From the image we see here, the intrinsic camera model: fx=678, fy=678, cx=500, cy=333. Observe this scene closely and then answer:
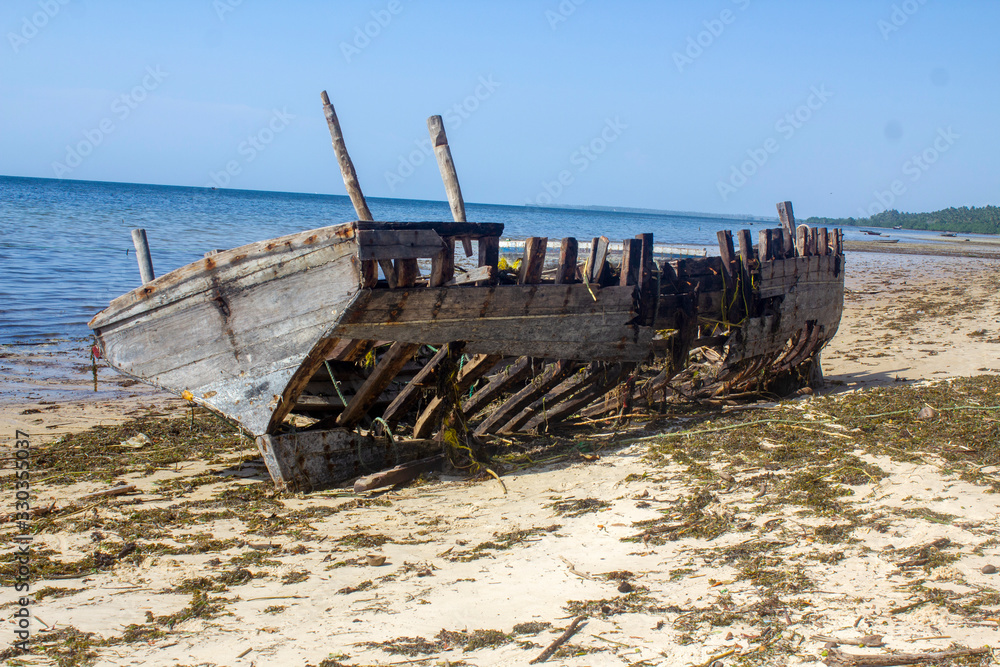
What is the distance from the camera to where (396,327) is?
4.84 metres

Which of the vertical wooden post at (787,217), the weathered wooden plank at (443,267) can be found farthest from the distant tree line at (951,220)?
the weathered wooden plank at (443,267)

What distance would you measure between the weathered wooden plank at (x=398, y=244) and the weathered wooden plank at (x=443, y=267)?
0.34 feet

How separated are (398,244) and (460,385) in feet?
5.02

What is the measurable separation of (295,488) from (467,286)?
2.03 m

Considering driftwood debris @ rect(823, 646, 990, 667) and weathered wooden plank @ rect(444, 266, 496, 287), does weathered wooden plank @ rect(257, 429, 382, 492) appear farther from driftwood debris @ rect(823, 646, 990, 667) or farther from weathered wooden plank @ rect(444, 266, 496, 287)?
driftwood debris @ rect(823, 646, 990, 667)

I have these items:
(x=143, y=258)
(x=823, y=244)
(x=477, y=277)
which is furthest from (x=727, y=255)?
(x=143, y=258)

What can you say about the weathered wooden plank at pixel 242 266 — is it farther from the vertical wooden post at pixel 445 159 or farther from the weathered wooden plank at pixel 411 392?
the vertical wooden post at pixel 445 159

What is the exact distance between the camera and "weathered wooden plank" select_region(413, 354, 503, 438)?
5504mm

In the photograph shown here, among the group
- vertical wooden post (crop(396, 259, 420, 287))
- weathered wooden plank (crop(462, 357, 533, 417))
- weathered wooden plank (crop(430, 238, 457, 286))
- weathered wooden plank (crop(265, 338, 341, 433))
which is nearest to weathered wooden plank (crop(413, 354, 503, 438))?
weathered wooden plank (crop(462, 357, 533, 417))

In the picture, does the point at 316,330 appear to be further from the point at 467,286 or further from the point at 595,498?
the point at 595,498

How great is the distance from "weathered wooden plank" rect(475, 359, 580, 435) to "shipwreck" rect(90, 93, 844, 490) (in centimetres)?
2

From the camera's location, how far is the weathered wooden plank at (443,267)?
4848mm

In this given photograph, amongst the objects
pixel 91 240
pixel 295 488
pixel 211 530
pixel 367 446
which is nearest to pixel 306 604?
pixel 211 530

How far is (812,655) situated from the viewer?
2.64 meters
